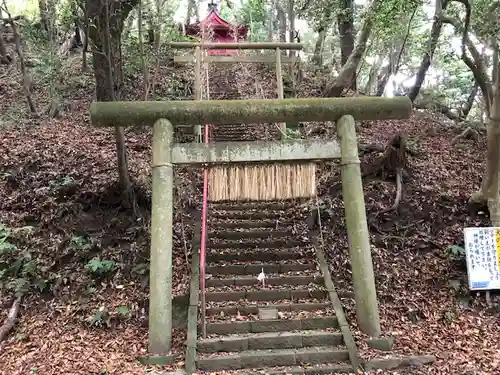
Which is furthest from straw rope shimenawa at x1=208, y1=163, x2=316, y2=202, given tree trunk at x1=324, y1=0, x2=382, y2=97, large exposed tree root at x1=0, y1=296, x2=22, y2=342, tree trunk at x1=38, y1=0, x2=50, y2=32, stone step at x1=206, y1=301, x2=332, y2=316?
tree trunk at x1=38, y1=0, x2=50, y2=32

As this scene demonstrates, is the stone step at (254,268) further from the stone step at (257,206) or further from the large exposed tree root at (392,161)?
the large exposed tree root at (392,161)

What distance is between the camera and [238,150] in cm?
588

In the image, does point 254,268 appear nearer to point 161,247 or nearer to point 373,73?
point 161,247

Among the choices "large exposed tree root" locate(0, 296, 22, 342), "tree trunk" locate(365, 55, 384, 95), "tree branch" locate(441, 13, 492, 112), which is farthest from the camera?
"tree trunk" locate(365, 55, 384, 95)

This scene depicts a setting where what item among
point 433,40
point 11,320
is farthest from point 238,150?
point 433,40

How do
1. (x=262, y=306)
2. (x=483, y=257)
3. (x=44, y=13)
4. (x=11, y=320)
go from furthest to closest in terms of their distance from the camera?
(x=44, y=13), (x=483, y=257), (x=262, y=306), (x=11, y=320)

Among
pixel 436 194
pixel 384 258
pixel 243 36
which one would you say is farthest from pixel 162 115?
pixel 243 36

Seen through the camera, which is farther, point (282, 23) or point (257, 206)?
point (282, 23)

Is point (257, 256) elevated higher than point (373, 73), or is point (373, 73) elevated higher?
point (373, 73)

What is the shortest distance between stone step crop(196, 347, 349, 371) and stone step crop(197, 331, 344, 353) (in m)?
0.12

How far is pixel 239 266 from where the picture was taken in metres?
7.04

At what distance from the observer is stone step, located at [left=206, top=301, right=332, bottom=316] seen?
6148mm

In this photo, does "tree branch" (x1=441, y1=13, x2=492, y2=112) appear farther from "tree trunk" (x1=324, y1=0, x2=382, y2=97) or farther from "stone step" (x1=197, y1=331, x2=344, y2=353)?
"stone step" (x1=197, y1=331, x2=344, y2=353)

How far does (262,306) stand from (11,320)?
3.38 m
